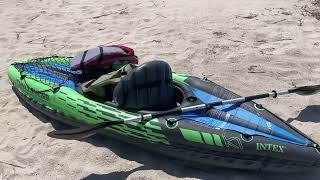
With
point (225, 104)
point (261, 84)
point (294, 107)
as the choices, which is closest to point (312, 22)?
point (261, 84)

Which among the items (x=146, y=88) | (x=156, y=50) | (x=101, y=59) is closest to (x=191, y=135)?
(x=146, y=88)

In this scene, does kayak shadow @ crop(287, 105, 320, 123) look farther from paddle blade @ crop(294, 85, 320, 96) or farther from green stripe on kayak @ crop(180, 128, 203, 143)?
green stripe on kayak @ crop(180, 128, 203, 143)

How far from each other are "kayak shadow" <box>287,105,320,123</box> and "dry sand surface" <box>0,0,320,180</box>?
12mm

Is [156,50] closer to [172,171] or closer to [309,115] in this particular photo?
[309,115]

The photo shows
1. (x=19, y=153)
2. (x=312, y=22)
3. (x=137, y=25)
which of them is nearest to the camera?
(x=19, y=153)

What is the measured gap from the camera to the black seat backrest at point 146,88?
200 inches

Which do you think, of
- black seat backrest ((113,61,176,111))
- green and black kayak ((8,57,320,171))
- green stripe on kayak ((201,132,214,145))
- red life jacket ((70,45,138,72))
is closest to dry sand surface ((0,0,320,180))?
green and black kayak ((8,57,320,171))

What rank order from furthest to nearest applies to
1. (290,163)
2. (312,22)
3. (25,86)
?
(312,22) < (25,86) < (290,163)

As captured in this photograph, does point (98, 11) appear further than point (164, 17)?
Yes

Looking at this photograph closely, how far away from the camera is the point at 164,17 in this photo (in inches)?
354

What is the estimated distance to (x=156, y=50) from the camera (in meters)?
7.80

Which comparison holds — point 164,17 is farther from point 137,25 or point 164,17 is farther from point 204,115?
point 204,115

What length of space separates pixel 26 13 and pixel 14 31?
971mm

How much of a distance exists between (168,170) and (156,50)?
3270 mm
